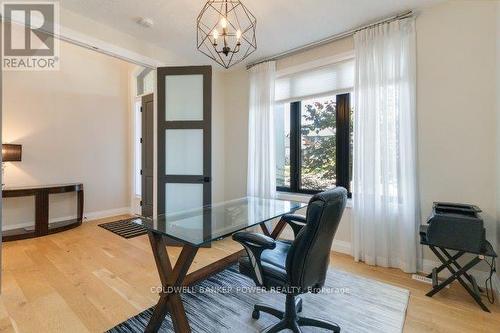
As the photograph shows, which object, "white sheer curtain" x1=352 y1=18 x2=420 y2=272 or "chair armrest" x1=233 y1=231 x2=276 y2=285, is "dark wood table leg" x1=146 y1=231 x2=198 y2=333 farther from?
"white sheer curtain" x1=352 y1=18 x2=420 y2=272

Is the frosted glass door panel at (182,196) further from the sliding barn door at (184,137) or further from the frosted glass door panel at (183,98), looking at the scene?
the frosted glass door panel at (183,98)

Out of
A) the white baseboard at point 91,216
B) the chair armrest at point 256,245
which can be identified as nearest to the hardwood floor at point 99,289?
the white baseboard at point 91,216

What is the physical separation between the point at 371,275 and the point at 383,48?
2.46 metres

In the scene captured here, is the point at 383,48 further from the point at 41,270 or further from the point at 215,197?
the point at 41,270

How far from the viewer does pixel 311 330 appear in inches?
69.4

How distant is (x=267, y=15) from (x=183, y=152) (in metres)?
2.05

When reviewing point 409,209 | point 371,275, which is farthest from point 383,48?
point 371,275

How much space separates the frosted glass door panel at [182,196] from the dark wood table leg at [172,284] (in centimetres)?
175

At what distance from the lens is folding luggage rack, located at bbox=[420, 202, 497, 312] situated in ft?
6.49

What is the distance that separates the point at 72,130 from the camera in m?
4.45

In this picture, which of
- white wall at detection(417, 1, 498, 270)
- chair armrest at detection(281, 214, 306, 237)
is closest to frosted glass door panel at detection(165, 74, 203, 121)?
chair armrest at detection(281, 214, 306, 237)

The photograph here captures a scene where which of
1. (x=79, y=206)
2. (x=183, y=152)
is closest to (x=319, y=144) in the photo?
(x=183, y=152)

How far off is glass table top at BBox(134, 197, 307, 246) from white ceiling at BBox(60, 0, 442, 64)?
A: 2055mm

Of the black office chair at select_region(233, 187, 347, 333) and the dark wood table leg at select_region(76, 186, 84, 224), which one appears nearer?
the black office chair at select_region(233, 187, 347, 333)
